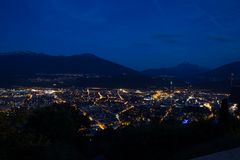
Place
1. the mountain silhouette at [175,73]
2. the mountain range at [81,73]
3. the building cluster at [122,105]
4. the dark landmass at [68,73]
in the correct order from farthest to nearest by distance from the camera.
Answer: the mountain silhouette at [175,73]
the mountain range at [81,73]
the dark landmass at [68,73]
the building cluster at [122,105]

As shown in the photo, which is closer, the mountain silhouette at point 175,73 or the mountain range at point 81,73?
the mountain range at point 81,73

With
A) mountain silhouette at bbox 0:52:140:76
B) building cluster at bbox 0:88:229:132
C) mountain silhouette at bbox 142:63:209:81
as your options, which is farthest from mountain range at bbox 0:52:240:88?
mountain silhouette at bbox 142:63:209:81

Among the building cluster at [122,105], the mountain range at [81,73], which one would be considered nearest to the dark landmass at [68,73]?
the mountain range at [81,73]

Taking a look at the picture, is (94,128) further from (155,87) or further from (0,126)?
(155,87)

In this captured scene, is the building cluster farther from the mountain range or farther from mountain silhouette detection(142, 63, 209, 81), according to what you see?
mountain silhouette detection(142, 63, 209, 81)

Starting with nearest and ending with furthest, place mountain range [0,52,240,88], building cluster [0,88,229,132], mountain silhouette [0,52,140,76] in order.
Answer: building cluster [0,88,229,132] → mountain range [0,52,240,88] → mountain silhouette [0,52,140,76]

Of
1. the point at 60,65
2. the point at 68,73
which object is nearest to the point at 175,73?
the point at 60,65

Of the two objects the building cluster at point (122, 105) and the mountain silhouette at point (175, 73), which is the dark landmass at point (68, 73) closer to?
the building cluster at point (122, 105)

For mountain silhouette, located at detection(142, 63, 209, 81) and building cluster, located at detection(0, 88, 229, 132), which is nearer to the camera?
building cluster, located at detection(0, 88, 229, 132)
